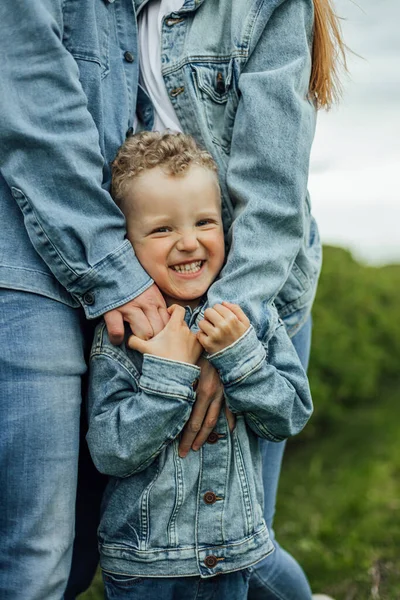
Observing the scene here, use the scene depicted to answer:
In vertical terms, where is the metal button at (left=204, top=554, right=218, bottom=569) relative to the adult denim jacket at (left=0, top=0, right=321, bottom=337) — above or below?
below

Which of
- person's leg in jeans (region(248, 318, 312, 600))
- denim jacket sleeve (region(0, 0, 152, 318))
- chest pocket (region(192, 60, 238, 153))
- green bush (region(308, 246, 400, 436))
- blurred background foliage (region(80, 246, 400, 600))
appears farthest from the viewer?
green bush (region(308, 246, 400, 436))

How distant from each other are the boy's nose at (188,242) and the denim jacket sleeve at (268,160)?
100 millimetres

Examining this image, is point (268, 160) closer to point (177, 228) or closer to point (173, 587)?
point (177, 228)

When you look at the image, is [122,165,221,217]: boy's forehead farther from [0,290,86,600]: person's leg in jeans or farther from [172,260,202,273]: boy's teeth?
[0,290,86,600]: person's leg in jeans

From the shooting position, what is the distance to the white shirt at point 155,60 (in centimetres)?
233

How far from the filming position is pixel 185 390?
2053 mm

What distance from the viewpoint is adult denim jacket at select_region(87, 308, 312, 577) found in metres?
2.05

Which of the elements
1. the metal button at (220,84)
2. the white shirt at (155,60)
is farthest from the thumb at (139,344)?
the metal button at (220,84)

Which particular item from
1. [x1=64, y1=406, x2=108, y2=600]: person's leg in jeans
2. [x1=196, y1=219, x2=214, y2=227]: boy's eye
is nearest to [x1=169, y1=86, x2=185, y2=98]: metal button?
[x1=196, y1=219, x2=214, y2=227]: boy's eye

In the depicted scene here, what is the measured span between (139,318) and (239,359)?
268 millimetres

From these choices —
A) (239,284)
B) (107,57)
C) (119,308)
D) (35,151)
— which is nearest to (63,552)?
(119,308)

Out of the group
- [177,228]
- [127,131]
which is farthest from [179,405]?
[127,131]

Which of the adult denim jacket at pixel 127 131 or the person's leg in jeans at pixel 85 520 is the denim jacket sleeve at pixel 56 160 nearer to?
the adult denim jacket at pixel 127 131

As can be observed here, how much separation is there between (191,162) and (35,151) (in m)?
0.39
